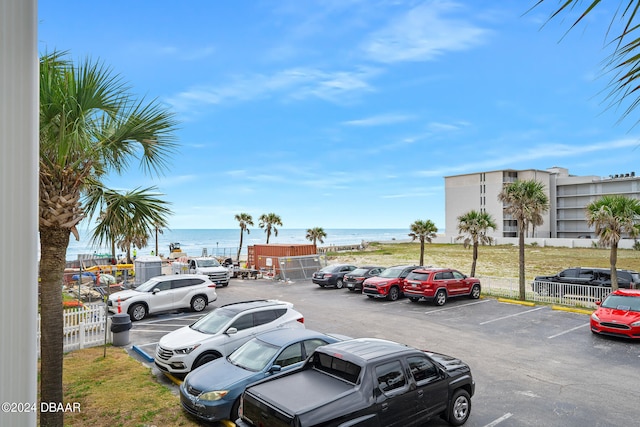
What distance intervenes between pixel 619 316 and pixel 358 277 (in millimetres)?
12759

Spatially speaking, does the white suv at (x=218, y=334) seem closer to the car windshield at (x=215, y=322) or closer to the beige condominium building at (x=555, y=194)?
the car windshield at (x=215, y=322)

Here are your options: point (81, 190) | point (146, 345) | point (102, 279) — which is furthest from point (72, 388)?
point (102, 279)

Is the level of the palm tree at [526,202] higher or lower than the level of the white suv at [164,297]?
higher

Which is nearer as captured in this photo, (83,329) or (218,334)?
(218,334)

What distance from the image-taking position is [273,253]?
31672mm

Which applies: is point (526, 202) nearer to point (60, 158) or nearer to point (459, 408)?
point (459, 408)

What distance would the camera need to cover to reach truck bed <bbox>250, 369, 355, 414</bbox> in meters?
5.34

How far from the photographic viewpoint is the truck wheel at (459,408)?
688 centimetres

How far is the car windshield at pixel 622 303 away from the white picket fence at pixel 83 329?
1664 cm

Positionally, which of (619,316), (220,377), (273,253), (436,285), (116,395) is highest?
(273,253)

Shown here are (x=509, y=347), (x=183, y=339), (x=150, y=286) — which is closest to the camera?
(x=183, y=339)

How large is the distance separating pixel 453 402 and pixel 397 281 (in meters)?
14.0

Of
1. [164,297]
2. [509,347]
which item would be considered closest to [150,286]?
[164,297]

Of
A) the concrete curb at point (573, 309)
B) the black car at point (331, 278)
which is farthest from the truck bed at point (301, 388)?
the black car at point (331, 278)
